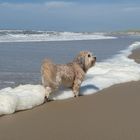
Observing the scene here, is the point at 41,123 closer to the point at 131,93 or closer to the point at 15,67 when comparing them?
the point at 131,93

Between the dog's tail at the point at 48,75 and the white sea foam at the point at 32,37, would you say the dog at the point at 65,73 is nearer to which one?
the dog's tail at the point at 48,75

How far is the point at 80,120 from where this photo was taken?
557 centimetres

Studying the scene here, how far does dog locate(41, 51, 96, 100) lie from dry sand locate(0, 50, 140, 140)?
0.97ft

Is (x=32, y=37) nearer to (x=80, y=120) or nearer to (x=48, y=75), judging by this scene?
(x=48, y=75)

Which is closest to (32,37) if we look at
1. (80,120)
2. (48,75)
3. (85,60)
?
(85,60)

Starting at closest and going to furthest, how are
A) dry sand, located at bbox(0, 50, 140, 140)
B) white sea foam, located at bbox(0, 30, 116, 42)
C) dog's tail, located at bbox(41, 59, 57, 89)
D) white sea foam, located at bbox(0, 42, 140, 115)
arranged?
1. dry sand, located at bbox(0, 50, 140, 140)
2. white sea foam, located at bbox(0, 42, 140, 115)
3. dog's tail, located at bbox(41, 59, 57, 89)
4. white sea foam, located at bbox(0, 30, 116, 42)

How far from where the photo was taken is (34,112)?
239 inches

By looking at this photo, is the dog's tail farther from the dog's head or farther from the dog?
the dog's head

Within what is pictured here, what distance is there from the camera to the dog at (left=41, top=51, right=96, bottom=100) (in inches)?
274

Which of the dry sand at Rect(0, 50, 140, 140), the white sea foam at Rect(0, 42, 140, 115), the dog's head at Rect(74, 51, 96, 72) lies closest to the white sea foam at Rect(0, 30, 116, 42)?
the white sea foam at Rect(0, 42, 140, 115)

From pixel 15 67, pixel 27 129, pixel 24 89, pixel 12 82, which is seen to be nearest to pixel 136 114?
pixel 27 129

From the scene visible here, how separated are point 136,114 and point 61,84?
6.24ft

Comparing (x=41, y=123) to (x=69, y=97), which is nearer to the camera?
(x=41, y=123)

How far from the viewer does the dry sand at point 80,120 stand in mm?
4859
